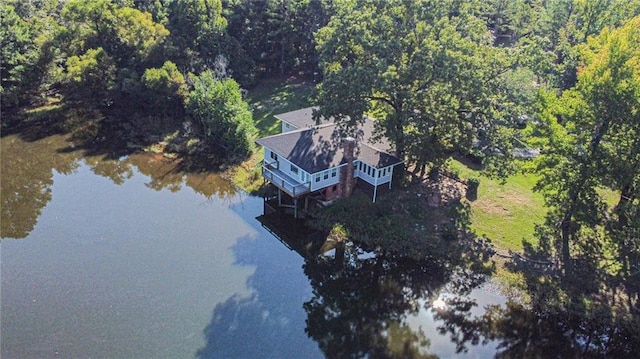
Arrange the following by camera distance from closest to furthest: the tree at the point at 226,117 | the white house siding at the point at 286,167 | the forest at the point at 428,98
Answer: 1. the forest at the point at 428,98
2. the white house siding at the point at 286,167
3. the tree at the point at 226,117

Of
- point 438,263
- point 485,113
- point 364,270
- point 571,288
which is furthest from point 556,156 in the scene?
point 364,270

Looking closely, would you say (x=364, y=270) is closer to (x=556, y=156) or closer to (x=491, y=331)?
(x=491, y=331)

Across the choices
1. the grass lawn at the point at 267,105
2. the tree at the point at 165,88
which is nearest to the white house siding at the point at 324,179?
the grass lawn at the point at 267,105

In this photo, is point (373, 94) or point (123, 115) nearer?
point (373, 94)

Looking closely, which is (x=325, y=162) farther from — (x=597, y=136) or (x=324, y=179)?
(x=597, y=136)

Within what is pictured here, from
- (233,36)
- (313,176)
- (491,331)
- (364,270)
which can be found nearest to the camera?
(491,331)

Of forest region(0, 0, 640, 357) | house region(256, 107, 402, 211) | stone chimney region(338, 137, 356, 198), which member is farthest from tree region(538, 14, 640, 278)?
stone chimney region(338, 137, 356, 198)

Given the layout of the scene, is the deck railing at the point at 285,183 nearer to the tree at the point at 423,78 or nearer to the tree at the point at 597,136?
the tree at the point at 423,78
